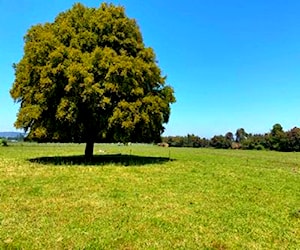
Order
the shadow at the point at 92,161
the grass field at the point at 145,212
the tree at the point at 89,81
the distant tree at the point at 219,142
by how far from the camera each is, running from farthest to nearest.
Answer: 1. the distant tree at the point at 219,142
2. the shadow at the point at 92,161
3. the tree at the point at 89,81
4. the grass field at the point at 145,212

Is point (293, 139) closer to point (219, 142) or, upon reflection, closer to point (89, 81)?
point (219, 142)

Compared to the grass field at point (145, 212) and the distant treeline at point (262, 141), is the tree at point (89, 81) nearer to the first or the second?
the grass field at point (145, 212)

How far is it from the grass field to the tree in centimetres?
646

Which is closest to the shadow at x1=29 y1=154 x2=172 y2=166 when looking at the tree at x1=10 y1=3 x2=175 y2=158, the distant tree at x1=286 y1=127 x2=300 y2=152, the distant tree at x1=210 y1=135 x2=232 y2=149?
the tree at x1=10 y1=3 x2=175 y2=158

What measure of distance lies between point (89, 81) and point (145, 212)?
13.3m

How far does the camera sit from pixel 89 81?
76.7 ft

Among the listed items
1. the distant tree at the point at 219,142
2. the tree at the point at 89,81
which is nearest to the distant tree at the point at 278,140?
the distant tree at the point at 219,142

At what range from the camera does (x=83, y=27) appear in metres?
27.0

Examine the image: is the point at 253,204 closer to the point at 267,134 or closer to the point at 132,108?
the point at 132,108

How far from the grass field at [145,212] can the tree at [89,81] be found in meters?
6.46

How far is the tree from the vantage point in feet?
79.8

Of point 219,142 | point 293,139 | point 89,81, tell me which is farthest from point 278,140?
point 89,81

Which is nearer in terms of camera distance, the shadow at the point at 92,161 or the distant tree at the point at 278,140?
the shadow at the point at 92,161

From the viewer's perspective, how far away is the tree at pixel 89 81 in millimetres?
24312
